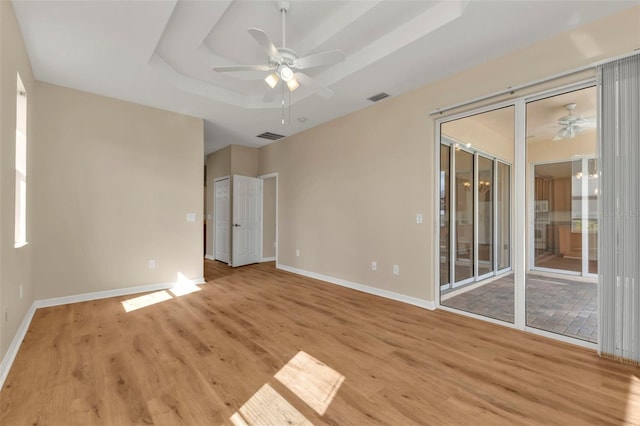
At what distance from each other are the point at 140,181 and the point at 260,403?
4.01 m

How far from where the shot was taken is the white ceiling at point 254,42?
2.53 meters

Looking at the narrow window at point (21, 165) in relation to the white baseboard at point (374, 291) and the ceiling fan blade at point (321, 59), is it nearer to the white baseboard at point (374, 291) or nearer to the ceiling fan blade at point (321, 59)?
the ceiling fan blade at point (321, 59)

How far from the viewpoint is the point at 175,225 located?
4.91m

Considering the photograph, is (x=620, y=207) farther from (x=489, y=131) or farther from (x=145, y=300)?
(x=145, y=300)

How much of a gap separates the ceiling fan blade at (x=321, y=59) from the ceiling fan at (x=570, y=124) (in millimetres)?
2331

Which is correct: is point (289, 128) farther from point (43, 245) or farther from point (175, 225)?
point (43, 245)

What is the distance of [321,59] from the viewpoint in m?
2.59

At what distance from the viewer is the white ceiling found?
8.29 ft

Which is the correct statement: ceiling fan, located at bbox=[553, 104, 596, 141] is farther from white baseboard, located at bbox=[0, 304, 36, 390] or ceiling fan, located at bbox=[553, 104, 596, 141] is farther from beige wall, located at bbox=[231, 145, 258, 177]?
beige wall, located at bbox=[231, 145, 258, 177]

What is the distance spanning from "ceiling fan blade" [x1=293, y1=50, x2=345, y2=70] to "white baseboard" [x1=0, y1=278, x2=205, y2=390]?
339cm

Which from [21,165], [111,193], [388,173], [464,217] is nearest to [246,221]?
[111,193]

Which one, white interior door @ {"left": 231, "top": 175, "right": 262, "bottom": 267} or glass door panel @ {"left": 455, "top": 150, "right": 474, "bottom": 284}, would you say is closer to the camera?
glass door panel @ {"left": 455, "top": 150, "right": 474, "bottom": 284}

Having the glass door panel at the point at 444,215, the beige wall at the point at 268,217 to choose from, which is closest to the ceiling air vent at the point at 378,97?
the glass door panel at the point at 444,215

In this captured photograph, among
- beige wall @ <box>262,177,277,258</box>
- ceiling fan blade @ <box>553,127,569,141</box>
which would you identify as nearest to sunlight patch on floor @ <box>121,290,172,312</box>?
beige wall @ <box>262,177,277,258</box>
